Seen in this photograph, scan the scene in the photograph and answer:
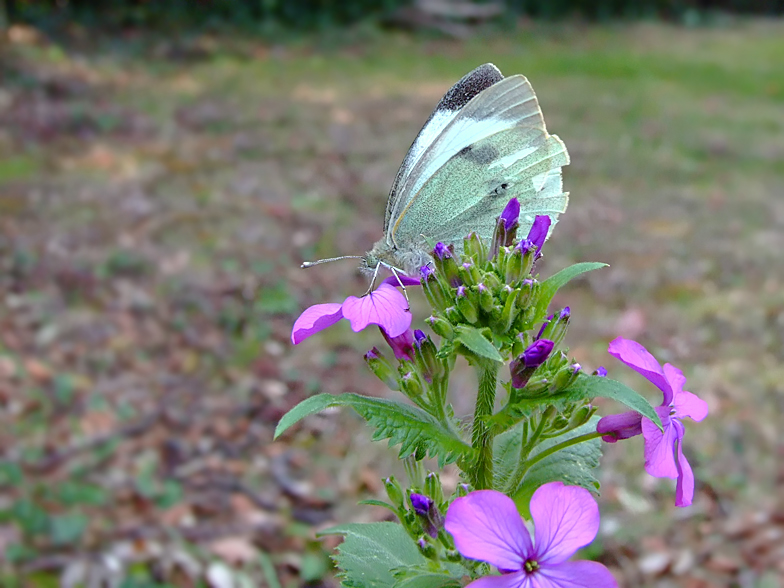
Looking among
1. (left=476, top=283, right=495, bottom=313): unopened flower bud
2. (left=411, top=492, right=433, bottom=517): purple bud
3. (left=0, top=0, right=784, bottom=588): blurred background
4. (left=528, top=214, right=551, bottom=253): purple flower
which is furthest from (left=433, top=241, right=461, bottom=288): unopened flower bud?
(left=0, top=0, right=784, bottom=588): blurred background

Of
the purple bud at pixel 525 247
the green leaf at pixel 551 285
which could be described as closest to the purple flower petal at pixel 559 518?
the green leaf at pixel 551 285

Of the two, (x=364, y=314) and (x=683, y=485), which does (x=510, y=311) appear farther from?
(x=683, y=485)

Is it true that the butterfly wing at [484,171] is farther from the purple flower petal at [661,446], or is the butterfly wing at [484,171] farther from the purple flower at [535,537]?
the purple flower at [535,537]

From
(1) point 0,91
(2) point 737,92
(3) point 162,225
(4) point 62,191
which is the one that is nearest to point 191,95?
(1) point 0,91

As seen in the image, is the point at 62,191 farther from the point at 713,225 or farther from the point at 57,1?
the point at 57,1

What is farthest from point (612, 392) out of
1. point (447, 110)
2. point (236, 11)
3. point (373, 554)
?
point (236, 11)

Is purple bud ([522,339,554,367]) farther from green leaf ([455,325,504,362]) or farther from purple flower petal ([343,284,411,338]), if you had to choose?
purple flower petal ([343,284,411,338])
